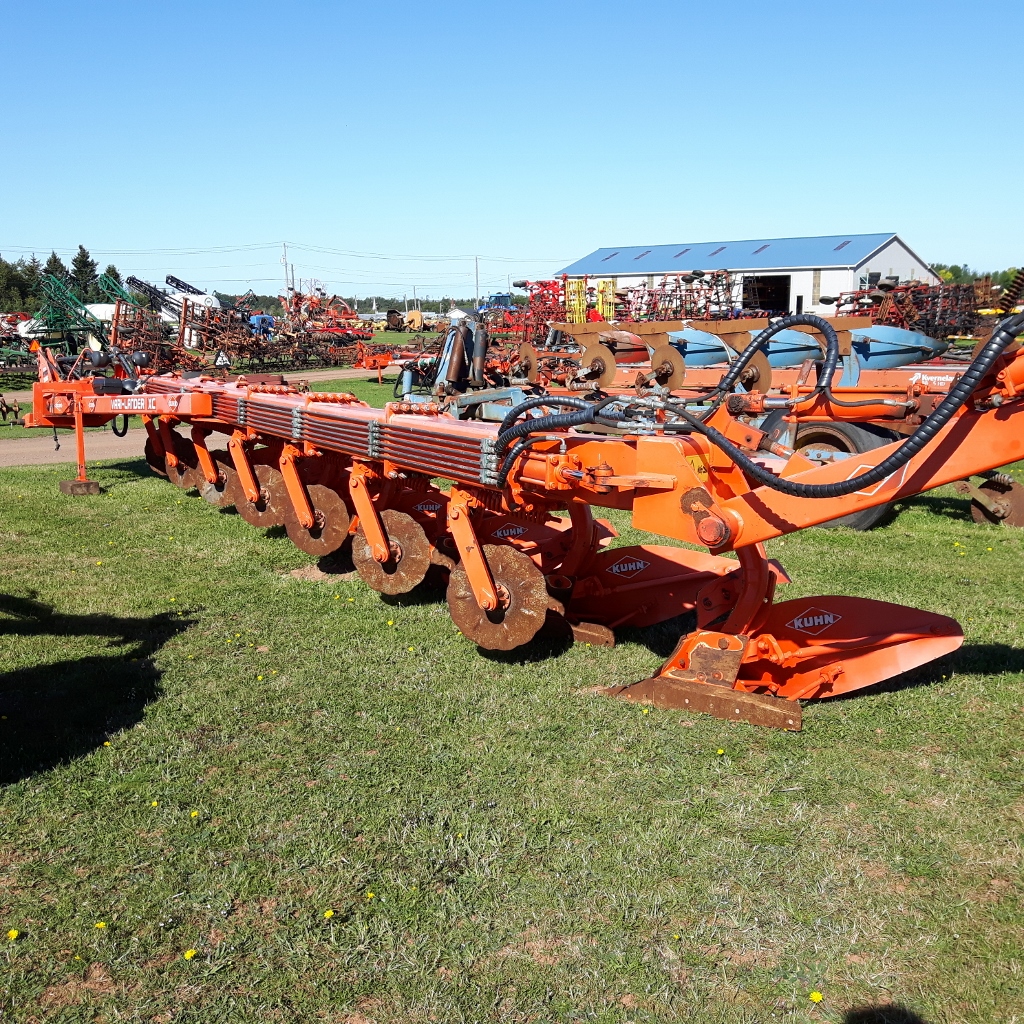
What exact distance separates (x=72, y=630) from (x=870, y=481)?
4.93m

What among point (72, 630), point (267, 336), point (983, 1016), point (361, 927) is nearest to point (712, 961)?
point (983, 1016)

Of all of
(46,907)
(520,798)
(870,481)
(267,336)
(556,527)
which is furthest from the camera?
(267,336)

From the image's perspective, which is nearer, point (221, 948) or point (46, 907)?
point (221, 948)

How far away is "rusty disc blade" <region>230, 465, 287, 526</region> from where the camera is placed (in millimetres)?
7766

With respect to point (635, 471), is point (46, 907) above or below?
below

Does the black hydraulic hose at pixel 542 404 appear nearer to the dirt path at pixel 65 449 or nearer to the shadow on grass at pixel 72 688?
the shadow on grass at pixel 72 688

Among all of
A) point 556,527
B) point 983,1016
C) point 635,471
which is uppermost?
point 635,471

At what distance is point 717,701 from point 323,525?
3545 millimetres

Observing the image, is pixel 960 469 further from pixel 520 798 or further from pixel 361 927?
pixel 361 927

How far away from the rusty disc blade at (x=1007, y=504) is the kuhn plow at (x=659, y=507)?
8.09 feet

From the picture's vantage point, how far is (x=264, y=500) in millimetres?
8055

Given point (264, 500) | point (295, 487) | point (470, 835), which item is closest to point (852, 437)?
point (295, 487)

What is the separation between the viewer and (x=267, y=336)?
102ft

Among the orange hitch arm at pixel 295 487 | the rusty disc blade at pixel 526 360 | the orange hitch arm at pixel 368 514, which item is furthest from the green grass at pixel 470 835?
the rusty disc blade at pixel 526 360
